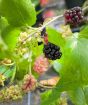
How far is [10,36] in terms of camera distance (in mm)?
585

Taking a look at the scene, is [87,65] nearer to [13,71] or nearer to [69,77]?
[69,77]

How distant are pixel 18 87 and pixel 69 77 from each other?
87 mm

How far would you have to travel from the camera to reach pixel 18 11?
542mm

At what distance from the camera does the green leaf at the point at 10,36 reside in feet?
1.88

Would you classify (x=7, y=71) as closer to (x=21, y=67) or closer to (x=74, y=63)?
(x=21, y=67)

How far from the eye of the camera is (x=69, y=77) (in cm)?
49

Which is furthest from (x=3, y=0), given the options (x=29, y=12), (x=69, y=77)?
(x=69, y=77)

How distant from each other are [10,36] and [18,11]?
6cm

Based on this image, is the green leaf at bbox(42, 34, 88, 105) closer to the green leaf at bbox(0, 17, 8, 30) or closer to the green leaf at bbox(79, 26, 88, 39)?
the green leaf at bbox(79, 26, 88, 39)

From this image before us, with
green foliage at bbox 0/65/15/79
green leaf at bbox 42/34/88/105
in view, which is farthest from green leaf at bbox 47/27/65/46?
green foliage at bbox 0/65/15/79

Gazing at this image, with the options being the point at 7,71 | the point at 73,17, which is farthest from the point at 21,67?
the point at 73,17

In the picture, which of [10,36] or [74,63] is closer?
[74,63]

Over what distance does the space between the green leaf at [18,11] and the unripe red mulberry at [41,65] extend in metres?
0.06

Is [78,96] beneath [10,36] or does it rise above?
beneath
